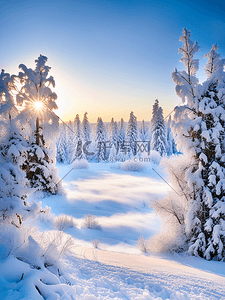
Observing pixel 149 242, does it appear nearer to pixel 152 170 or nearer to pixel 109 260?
pixel 109 260

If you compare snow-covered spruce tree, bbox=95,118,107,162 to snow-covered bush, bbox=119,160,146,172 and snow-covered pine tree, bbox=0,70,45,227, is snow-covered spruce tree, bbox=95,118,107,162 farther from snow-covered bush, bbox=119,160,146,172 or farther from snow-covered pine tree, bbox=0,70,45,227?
snow-covered pine tree, bbox=0,70,45,227

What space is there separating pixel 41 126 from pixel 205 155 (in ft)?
30.6

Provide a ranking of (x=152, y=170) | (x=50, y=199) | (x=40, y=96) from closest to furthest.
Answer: (x=40, y=96) → (x=50, y=199) → (x=152, y=170)

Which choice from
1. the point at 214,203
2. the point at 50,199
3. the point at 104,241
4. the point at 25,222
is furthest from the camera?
the point at 50,199

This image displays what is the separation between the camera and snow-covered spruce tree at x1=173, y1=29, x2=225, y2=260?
5609 millimetres

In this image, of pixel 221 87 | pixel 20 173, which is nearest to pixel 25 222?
pixel 20 173

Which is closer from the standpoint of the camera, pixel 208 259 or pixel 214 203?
pixel 208 259

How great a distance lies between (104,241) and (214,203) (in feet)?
16.9

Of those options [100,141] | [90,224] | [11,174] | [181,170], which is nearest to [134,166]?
[90,224]

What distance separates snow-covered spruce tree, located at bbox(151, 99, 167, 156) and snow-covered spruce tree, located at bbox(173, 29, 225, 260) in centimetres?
2603

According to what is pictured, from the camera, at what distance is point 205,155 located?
5.91 meters

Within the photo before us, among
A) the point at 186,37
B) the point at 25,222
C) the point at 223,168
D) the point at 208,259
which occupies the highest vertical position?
the point at 186,37

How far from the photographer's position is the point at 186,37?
22.0 feet

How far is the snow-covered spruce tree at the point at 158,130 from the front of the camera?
3197 cm
